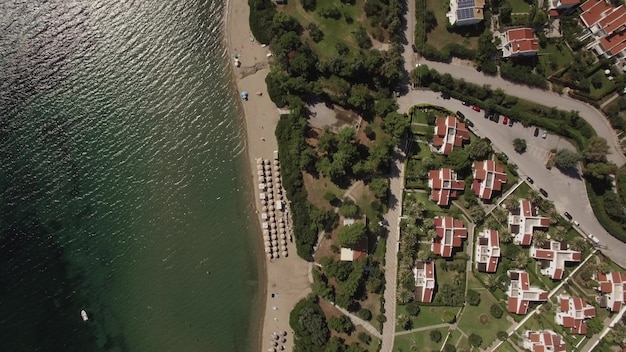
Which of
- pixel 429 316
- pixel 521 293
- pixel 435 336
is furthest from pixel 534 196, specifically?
pixel 435 336

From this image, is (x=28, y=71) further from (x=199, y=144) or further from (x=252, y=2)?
(x=252, y=2)

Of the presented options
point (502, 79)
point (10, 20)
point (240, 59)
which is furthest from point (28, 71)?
point (502, 79)

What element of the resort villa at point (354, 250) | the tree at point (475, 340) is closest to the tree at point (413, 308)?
the tree at point (475, 340)

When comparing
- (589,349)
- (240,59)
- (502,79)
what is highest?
(240,59)

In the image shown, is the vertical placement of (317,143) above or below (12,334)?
above

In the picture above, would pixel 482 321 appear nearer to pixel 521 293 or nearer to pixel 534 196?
pixel 521 293

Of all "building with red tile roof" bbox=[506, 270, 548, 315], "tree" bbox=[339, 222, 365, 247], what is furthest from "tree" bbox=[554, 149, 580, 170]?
"tree" bbox=[339, 222, 365, 247]

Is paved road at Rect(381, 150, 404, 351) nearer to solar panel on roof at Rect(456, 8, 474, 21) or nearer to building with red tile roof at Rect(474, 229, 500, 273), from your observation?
building with red tile roof at Rect(474, 229, 500, 273)
